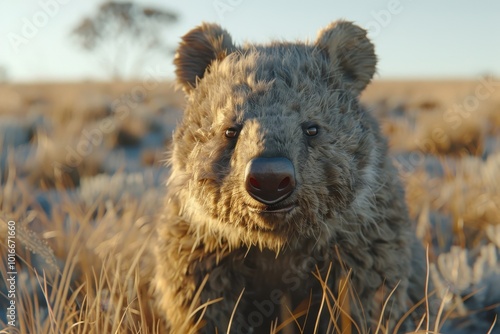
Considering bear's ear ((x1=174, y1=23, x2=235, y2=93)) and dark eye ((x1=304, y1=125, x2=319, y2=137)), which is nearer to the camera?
dark eye ((x1=304, y1=125, x2=319, y2=137))

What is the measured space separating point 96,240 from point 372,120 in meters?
2.17

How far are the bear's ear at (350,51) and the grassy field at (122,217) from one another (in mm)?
275

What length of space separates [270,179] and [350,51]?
101 cm

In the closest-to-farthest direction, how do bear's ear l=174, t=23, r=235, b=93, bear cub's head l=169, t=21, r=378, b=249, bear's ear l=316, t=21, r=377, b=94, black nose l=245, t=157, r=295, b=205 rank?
black nose l=245, t=157, r=295, b=205 < bear cub's head l=169, t=21, r=378, b=249 < bear's ear l=316, t=21, r=377, b=94 < bear's ear l=174, t=23, r=235, b=93

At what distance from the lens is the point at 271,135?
1967 millimetres

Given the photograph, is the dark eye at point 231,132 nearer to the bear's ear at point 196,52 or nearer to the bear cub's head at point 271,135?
the bear cub's head at point 271,135

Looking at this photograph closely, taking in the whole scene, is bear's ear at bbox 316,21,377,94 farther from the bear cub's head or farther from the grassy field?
the grassy field

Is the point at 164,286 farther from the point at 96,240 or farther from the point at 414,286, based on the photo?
the point at 96,240

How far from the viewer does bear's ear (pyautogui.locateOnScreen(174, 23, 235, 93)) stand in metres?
2.63

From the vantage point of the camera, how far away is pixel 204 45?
2641 millimetres

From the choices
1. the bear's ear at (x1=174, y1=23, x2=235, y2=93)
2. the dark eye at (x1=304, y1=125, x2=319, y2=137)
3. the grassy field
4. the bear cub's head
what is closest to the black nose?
the bear cub's head

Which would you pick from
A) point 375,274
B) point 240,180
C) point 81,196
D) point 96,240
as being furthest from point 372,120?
point 81,196

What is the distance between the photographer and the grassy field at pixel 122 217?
2.57 metres

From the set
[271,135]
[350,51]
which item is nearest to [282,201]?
[271,135]
